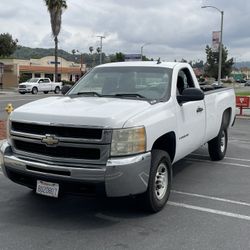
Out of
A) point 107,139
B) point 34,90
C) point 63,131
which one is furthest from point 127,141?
point 34,90

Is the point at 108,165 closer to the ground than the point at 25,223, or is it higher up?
higher up

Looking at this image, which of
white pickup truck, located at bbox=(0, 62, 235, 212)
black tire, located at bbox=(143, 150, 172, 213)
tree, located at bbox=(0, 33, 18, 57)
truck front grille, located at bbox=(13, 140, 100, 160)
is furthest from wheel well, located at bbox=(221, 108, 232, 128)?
tree, located at bbox=(0, 33, 18, 57)

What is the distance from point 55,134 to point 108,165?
0.74 metres

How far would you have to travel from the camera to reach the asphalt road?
449 cm

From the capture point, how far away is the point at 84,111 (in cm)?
498

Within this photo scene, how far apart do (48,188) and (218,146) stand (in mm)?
4637

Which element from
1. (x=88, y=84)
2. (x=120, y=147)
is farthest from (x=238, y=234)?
(x=88, y=84)

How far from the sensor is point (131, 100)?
563 cm

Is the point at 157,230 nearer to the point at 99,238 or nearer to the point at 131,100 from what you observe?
the point at 99,238

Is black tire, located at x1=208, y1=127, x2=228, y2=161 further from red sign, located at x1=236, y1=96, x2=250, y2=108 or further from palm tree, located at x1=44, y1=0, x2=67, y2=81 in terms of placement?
palm tree, located at x1=44, y1=0, x2=67, y2=81

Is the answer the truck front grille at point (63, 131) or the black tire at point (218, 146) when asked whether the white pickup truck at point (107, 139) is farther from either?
the black tire at point (218, 146)

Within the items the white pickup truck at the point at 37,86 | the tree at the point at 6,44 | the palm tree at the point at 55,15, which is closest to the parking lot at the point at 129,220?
the white pickup truck at the point at 37,86

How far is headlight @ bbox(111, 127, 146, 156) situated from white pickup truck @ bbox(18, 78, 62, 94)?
40740 millimetres

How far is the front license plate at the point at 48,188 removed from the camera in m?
4.91
